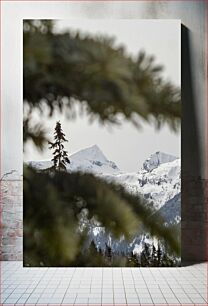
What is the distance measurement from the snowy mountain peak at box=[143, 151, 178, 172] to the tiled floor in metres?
0.59

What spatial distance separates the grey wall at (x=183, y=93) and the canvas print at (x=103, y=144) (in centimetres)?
10

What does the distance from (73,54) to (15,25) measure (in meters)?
0.43

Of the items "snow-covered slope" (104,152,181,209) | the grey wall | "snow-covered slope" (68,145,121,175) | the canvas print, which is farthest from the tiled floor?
"snow-covered slope" (68,145,121,175)

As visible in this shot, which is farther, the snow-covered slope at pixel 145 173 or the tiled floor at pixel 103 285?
the snow-covered slope at pixel 145 173

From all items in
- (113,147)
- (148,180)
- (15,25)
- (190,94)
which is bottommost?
(148,180)

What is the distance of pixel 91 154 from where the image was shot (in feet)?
10.3

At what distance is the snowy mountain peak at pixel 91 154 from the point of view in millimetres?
3129

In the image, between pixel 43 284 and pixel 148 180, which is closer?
pixel 43 284

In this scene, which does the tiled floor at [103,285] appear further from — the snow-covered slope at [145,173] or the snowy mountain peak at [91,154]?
the snowy mountain peak at [91,154]

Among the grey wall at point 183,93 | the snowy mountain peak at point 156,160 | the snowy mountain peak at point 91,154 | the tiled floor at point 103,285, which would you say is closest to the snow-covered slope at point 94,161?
the snowy mountain peak at point 91,154

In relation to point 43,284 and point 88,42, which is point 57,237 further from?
point 88,42

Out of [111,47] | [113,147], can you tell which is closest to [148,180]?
[113,147]

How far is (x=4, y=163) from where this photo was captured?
3221mm

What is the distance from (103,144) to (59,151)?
259 mm
